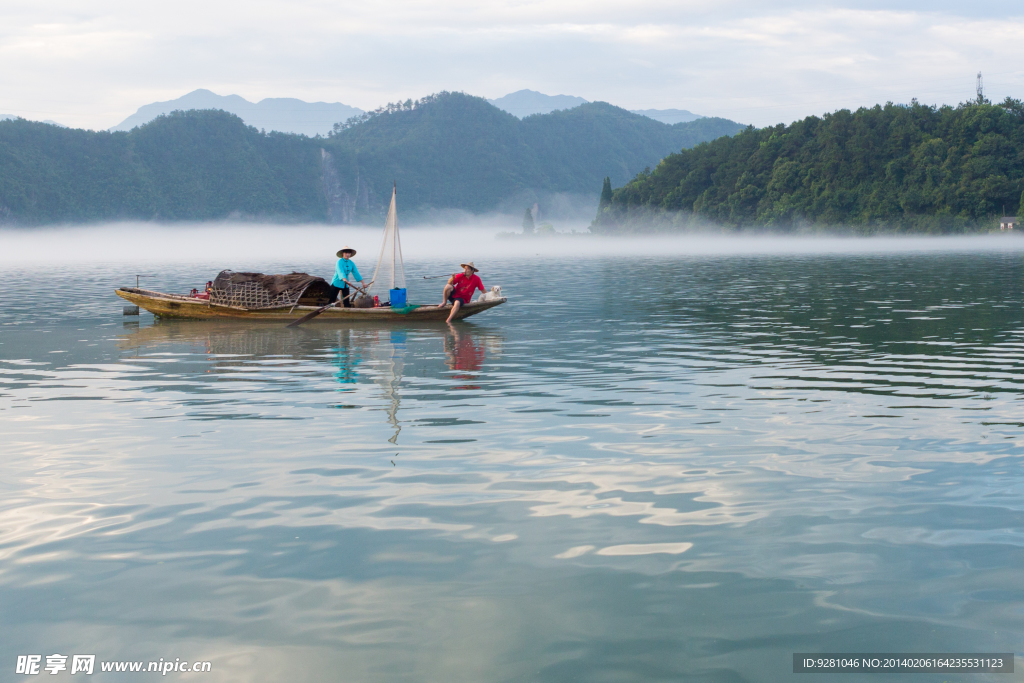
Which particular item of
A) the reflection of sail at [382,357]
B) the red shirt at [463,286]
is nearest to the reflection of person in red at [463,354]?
the reflection of sail at [382,357]

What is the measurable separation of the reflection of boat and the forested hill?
141098 mm

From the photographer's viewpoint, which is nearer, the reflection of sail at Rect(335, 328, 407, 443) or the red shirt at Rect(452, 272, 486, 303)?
the reflection of sail at Rect(335, 328, 407, 443)

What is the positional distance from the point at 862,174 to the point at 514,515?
17477cm

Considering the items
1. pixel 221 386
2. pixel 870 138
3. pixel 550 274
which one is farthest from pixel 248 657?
pixel 870 138

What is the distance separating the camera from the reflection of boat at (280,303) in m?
29.0

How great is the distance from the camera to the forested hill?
496 feet

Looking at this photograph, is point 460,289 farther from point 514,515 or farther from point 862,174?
point 862,174

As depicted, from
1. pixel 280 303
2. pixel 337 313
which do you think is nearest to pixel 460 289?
pixel 337 313

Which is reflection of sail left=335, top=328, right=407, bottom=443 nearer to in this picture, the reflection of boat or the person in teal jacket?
the reflection of boat

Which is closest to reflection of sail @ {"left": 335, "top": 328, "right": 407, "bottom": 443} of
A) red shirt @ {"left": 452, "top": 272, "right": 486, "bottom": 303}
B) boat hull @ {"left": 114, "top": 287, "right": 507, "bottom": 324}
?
boat hull @ {"left": 114, "top": 287, "right": 507, "bottom": 324}

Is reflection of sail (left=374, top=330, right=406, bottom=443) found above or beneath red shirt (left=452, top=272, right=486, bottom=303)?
beneath

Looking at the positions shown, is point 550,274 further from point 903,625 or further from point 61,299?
point 903,625

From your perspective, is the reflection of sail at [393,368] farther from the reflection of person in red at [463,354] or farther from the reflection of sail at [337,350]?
the reflection of person in red at [463,354]

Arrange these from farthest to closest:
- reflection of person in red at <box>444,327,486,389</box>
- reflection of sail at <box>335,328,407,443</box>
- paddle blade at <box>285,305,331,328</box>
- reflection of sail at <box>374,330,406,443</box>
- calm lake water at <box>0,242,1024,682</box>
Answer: paddle blade at <box>285,305,331,328</box> → reflection of person in red at <box>444,327,486,389</box> → reflection of sail at <box>335,328,407,443</box> → reflection of sail at <box>374,330,406,443</box> → calm lake water at <box>0,242,1024,682</box>
